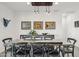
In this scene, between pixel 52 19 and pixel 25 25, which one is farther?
pixel 25 25

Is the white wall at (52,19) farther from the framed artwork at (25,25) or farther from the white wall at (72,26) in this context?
the framed artwork at (25,25)

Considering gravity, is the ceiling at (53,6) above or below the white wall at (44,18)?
above

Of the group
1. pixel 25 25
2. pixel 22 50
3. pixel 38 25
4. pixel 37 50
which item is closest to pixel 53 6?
pixel 38 25

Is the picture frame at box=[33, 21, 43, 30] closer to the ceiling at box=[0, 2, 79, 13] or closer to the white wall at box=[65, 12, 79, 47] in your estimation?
the ceiling at box=[0, 2, 79, 13]

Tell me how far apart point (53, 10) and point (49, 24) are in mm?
757

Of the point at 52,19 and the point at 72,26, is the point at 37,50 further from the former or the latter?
the point at 72,26

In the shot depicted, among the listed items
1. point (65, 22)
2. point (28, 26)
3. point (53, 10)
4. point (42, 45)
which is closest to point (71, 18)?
point (65, 22)

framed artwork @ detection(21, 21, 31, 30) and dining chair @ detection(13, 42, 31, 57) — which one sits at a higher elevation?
framed artwork @ detection(21, 21, 31, 30)

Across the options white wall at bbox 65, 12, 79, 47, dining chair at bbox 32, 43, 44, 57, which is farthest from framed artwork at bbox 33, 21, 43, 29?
dining chair at bbox 32, 43, 44, 57

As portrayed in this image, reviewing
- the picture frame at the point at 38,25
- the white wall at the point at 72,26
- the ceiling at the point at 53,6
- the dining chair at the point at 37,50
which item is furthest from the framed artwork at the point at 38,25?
the dining chair at the point at 37,50

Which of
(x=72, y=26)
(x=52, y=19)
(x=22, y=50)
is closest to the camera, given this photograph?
(x=22, y=50)

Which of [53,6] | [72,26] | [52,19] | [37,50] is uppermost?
[53,6]

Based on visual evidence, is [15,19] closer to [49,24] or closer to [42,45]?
[49,24]

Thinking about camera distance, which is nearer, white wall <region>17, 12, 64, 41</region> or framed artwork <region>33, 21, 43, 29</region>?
white wall <region>17, 12, 64, 41</region>
